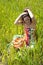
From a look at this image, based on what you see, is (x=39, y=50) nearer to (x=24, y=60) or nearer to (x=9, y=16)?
(x=24, y=60)

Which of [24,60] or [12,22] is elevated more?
[12,22]

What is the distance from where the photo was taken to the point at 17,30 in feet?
18.8

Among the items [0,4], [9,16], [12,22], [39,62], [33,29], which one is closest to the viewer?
[39,62]

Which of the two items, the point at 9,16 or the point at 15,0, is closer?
the point at 9,16

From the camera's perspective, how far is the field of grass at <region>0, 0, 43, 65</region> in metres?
4.62

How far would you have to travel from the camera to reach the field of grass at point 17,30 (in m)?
4.62

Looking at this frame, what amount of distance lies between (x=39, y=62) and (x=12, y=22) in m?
1.59

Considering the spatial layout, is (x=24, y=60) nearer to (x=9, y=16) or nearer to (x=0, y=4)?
(x=9, y=16)

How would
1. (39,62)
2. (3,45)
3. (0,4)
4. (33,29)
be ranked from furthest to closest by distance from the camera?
1. (0,4)
2. (3,45)
3. (33,29)
4. (39,62)

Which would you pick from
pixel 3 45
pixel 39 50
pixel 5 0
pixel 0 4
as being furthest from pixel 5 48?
pixel 5 0

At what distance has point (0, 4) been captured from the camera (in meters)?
7.17

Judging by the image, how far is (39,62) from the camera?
15.0 ft

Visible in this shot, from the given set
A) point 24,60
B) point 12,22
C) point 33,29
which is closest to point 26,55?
point 24,60

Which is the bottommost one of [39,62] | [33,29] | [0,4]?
[39,62]
